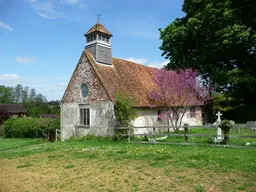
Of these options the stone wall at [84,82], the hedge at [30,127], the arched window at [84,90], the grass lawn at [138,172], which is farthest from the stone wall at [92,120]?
the grass lawn at [138,172]

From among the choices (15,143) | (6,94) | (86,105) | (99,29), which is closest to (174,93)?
(86,105)

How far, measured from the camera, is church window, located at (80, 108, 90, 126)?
19.4m

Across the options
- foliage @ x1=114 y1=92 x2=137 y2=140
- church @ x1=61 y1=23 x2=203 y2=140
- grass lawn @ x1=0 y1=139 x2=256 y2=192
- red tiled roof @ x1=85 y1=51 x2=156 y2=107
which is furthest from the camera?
red tiled roof @ x1=85 y1=51 x2=156 y2=107

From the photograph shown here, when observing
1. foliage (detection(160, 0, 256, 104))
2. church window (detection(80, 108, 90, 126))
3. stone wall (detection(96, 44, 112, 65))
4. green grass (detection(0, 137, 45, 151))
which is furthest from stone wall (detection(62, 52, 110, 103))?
foliage (detection(160, 0, 256, 104))

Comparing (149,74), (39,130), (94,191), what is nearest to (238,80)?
(149,74)

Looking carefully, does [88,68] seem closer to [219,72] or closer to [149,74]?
[149,74]

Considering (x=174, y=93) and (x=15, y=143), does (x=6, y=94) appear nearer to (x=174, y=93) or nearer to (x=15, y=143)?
(x=15, y=143)

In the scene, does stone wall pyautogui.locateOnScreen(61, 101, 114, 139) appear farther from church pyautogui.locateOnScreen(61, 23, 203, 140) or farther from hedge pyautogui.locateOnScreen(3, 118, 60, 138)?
hedge pyautogui.locateOnScreen(3, 118, 60, 138)

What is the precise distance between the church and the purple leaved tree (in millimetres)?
983

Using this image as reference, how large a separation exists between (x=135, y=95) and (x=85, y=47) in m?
6.65

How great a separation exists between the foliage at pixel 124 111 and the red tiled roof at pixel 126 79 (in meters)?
0.94

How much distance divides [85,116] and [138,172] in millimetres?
12381

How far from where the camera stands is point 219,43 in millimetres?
20969

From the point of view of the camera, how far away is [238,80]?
20484 millimetres
